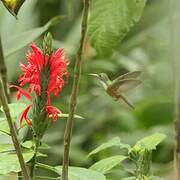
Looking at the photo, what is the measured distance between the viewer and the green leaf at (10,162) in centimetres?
79

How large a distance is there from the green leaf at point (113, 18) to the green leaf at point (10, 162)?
7.2 inches

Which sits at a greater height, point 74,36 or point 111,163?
point 74,36

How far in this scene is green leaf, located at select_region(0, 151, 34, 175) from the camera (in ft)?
2.60

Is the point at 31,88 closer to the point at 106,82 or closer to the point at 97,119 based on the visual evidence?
the point at 106,82

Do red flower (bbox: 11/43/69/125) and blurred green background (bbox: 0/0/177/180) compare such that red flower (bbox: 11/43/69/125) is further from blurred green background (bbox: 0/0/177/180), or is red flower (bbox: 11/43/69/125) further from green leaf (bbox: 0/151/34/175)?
blurred green background (bbox: 0/0/177/180)

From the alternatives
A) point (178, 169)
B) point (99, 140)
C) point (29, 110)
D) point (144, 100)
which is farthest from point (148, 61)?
point (178, 169)

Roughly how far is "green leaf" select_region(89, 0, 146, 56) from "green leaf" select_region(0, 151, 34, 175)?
0.18 meters

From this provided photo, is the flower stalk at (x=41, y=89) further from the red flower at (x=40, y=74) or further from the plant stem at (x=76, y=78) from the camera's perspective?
the plant stem at (x=76, y=78)

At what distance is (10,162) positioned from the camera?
0.81m

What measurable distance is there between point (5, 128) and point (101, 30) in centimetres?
21

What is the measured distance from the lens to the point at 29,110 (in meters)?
0.91

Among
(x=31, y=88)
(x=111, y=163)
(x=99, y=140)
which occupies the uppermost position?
(x=31, y=88)

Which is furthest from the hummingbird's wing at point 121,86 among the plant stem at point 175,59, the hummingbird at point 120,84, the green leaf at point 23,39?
the green leaf at point 23,39

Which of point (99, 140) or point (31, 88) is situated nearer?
point (31, 88)
